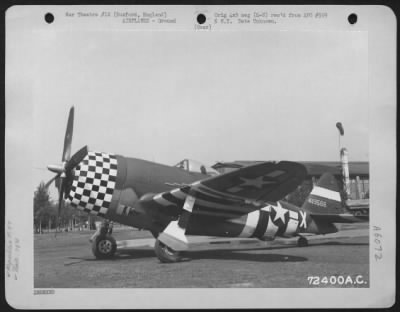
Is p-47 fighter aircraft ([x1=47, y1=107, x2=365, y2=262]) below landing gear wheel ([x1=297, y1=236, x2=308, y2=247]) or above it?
above

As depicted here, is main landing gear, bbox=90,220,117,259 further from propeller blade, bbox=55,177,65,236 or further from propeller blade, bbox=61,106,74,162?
propeller blade, bbox=61,106,74,162

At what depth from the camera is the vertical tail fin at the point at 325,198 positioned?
110 inches

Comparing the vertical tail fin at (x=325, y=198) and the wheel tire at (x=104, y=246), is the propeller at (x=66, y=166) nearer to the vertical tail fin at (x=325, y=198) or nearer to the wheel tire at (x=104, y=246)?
the wheel tire at (x=104, y=246)

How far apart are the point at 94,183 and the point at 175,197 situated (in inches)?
21.2

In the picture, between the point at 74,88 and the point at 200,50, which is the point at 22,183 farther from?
the point at 200,50

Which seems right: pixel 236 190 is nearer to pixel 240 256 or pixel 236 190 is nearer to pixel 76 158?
pixel 240 256

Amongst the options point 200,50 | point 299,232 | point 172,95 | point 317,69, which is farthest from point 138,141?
point 299,232

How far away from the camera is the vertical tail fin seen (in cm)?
279

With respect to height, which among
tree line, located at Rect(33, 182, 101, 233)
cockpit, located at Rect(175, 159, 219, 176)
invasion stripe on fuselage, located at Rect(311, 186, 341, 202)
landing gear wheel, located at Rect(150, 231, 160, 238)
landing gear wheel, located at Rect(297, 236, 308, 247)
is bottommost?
landing gear wheel, located at Rect(297, 236, 308, 247)

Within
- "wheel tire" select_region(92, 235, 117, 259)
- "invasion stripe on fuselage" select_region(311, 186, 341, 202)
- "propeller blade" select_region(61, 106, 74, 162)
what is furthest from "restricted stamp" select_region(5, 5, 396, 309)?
"invasion stripe on fuselage" select_region(311, 186, 341, 202)

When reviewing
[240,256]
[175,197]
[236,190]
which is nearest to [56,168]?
[175,197]

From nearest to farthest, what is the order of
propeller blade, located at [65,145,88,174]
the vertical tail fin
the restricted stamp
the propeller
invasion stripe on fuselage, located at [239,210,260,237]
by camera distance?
the restricted stamp
the propeller
propeller blade, located at [65,145,88,174]
the vertical tail fin
invasion stripe on fuselage, located at [239,210,260,237]

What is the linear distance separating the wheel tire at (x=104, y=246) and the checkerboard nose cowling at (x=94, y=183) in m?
0.16

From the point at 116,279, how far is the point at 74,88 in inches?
43.2
